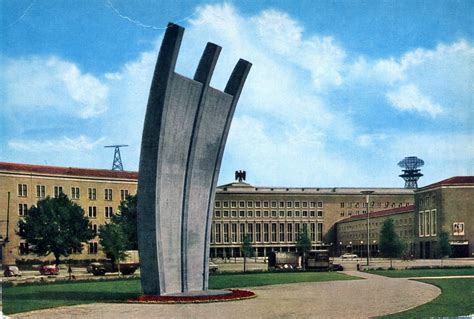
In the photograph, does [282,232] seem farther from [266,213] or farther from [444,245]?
[444,245]

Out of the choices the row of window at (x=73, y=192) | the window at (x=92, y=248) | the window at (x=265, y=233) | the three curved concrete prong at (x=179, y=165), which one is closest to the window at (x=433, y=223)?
the row of window at (x=73, y=192)

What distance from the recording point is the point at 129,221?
6525 centimetres

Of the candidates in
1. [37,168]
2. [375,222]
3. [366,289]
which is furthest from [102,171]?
[366,289]

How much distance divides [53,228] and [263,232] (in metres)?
63.3

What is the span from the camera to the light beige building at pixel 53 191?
72.8 meters

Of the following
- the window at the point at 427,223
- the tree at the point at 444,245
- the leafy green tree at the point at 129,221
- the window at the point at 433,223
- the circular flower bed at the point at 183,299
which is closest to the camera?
the circular flower bed at the point at 183,299

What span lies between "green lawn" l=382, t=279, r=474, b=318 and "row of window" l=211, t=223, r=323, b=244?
9237cm

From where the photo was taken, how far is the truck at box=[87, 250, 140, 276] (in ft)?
170

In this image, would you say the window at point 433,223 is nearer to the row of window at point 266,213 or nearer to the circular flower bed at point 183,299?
the row of window at point 266,213

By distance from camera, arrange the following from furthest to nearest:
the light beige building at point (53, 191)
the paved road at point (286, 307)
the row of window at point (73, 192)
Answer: the row of window at point (73, 192)
the light beige building at point (53, 191)
the paved road at point (286, 307)

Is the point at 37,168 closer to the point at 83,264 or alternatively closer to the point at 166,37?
the point at 83,264

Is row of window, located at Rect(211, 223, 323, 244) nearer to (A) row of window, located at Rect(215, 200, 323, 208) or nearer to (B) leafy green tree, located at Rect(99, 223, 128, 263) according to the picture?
(A) row of window, located at Rect(215, 200, 323, 208)

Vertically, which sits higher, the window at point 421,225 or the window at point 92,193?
the window at point 92,193

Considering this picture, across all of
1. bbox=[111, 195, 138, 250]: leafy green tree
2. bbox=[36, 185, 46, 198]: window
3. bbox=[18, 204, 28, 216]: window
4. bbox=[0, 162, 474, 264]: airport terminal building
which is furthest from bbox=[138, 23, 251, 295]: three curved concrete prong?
bbox=[36, 185, 46, 198]: window
